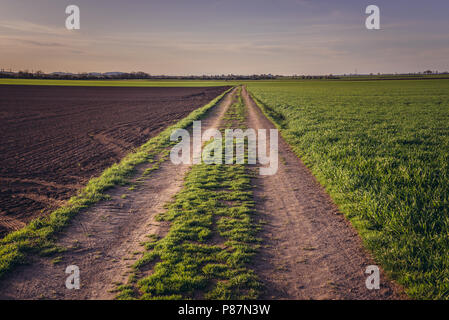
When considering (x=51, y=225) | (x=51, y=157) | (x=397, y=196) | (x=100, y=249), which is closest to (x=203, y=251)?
(x=100, y=249)

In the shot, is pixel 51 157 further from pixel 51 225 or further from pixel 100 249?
pixel 100 249

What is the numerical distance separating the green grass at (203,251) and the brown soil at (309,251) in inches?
13.3

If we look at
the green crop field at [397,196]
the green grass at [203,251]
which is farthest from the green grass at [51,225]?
the green crop field at [397,196]

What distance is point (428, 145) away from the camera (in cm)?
1184

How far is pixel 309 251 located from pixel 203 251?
6.58 feet

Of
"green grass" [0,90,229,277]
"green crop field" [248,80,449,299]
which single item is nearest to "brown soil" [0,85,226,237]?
"green grass" [0,90,229,277]

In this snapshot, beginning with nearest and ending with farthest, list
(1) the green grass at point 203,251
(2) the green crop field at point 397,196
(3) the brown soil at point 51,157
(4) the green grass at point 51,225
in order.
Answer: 1. (1) the green grass at point 203,251
2. (2) the green crop field at point 397,196
3. (4) the green grass at point 51,225
4. (3) the brown soil at point 51,157

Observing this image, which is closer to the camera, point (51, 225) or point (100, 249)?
point (100, 249)

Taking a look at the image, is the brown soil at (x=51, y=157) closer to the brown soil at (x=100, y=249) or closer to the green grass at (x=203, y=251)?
the brown soil at (x=100, y=249)

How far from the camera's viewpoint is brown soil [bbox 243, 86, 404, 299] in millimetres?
4141

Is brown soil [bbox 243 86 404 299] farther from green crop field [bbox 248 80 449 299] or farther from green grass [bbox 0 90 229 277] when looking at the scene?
green grass [bbox 0 90 229 277]

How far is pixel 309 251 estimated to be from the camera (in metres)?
5.11

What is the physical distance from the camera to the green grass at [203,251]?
4.13 metres
